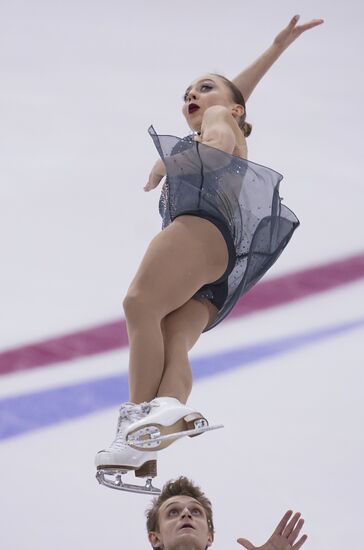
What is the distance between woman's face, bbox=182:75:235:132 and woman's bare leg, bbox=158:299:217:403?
564 mm

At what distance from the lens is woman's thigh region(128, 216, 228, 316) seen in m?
2.98

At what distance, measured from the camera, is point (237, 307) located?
443 centimetres

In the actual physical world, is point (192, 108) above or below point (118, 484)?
above

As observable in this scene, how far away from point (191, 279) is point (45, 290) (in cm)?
136

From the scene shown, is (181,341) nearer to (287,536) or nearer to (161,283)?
(161,283)

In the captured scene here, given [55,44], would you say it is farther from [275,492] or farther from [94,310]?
[275,492]

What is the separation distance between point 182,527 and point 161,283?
0.61 m

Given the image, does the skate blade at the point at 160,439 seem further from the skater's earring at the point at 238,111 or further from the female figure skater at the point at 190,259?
the skater's earring at the point at 238,111

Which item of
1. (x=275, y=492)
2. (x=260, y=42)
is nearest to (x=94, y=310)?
(x=275, y=492)

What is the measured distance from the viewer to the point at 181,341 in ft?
10.1

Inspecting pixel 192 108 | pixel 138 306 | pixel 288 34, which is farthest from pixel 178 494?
pixel 288 34

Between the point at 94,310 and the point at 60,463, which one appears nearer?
the point at 60,463

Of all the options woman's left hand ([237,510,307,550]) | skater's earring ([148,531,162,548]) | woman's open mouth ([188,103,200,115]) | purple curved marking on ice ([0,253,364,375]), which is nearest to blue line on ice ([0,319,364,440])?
purple curved marking on ice ([0,253,364,375])

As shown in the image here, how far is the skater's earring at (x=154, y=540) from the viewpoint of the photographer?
292 cm
